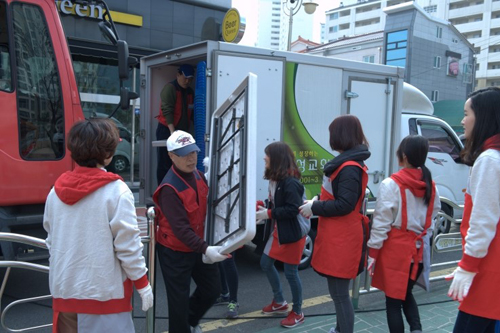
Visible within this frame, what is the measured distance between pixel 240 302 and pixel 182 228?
2.16 m

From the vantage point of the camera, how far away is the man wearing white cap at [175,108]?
5.70 meters

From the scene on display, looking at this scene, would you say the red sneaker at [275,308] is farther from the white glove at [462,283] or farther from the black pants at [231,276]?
the white glove at [462,283]

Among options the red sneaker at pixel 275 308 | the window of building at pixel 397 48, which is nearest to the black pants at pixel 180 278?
the red sneaker at pixel 275 308

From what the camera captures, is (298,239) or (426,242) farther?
(298,239)

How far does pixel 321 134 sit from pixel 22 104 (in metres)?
3.36

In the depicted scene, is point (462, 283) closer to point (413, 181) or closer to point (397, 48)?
point (413, 181)

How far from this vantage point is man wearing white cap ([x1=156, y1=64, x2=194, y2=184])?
570cm

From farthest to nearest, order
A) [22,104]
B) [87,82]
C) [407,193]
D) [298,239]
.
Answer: [87,82] → [22,104] → [298,239] → [407,193]

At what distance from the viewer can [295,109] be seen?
5.23 metres

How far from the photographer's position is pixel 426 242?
10.9 feet

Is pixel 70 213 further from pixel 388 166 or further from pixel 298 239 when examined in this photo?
pixel 388 166

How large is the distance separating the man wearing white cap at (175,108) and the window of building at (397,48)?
30981 millimetres

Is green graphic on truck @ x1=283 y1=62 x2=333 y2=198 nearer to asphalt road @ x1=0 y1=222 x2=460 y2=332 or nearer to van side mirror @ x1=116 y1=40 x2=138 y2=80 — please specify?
asphalt road @ x1=0 y1=222 x2=460 y2=332

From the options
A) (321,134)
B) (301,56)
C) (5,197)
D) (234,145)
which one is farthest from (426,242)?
(5,197)
